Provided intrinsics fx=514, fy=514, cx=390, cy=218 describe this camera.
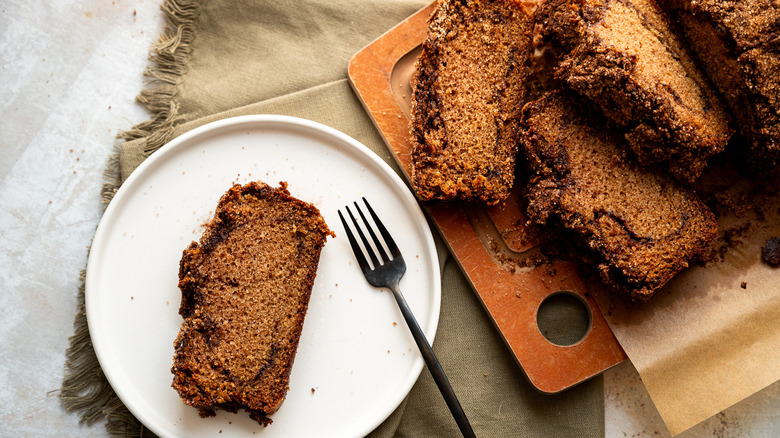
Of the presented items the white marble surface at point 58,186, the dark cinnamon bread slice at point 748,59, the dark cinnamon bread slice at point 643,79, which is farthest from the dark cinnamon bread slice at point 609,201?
the white marble surface at point 58,186

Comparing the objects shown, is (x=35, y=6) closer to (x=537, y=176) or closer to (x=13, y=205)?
(x=13, y=205)

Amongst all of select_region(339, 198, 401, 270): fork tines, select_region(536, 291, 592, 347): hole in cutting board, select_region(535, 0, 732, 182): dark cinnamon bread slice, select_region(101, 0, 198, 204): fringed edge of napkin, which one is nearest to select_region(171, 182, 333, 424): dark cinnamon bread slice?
select_region(339, 198, 401, 270): fork tines

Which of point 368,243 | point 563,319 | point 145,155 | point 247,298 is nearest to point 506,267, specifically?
point 563,319

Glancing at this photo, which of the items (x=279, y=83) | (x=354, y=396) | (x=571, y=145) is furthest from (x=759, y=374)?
(x=279, y=83)

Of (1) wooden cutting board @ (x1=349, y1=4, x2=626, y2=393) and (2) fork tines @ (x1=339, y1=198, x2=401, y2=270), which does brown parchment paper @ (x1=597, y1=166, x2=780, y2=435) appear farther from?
(2) fork tines @ (x1=339, y1=198, x2=401, y2=270)

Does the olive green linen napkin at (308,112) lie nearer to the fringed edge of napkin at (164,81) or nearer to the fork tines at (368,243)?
the fringed edge of napkin at (164,81)

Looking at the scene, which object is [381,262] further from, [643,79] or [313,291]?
[643,79]
